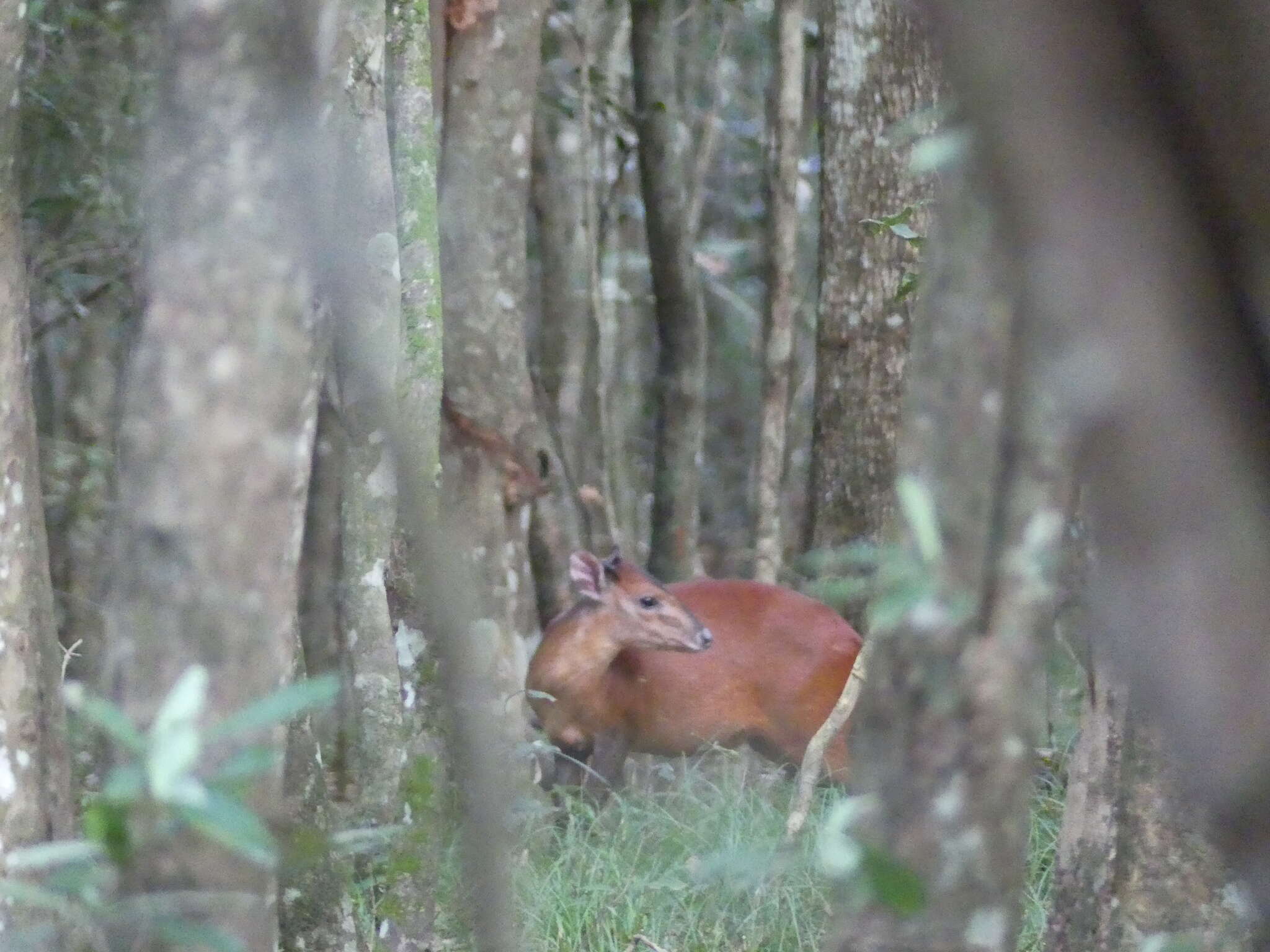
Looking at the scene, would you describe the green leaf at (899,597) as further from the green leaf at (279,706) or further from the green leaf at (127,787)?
the green leaf at (127,787)

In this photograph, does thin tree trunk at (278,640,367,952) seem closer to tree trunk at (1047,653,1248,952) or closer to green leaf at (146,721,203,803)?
tree trunk at (1047,653,1248,952)

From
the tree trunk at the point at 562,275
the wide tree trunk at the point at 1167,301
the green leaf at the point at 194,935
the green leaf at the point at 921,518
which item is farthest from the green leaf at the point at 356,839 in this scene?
the tree trunk at the point at 562,275

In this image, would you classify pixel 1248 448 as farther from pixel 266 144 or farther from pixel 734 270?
pixel 734 270

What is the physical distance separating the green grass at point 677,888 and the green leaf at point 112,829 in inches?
100

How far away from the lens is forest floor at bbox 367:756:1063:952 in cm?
451

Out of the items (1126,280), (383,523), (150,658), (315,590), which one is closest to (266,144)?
(150,658)

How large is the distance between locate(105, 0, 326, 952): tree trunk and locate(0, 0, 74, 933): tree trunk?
1.30 metres

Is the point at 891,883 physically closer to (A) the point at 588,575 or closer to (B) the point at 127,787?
(B) the point at 127,787

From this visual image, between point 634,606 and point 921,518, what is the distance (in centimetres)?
566

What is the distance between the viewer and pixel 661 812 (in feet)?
18.2

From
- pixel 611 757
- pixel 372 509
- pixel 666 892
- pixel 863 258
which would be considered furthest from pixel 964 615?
pixel 611 757

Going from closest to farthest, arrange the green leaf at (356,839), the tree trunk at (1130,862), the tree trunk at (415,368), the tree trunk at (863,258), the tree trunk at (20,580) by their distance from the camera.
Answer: the green leaf at (356,839)
the tree trunk at (20,580)
the tree trunk at (1130,862)
the tree trunk at (415,368)
the tree trunk at (863,258)

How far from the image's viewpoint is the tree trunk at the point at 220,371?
1624 mm

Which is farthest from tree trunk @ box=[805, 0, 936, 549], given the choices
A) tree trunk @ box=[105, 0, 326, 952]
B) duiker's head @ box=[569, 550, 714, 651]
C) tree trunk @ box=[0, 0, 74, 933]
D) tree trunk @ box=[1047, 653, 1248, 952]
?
tree trunk @ box=[105, 0, 326, 952]
